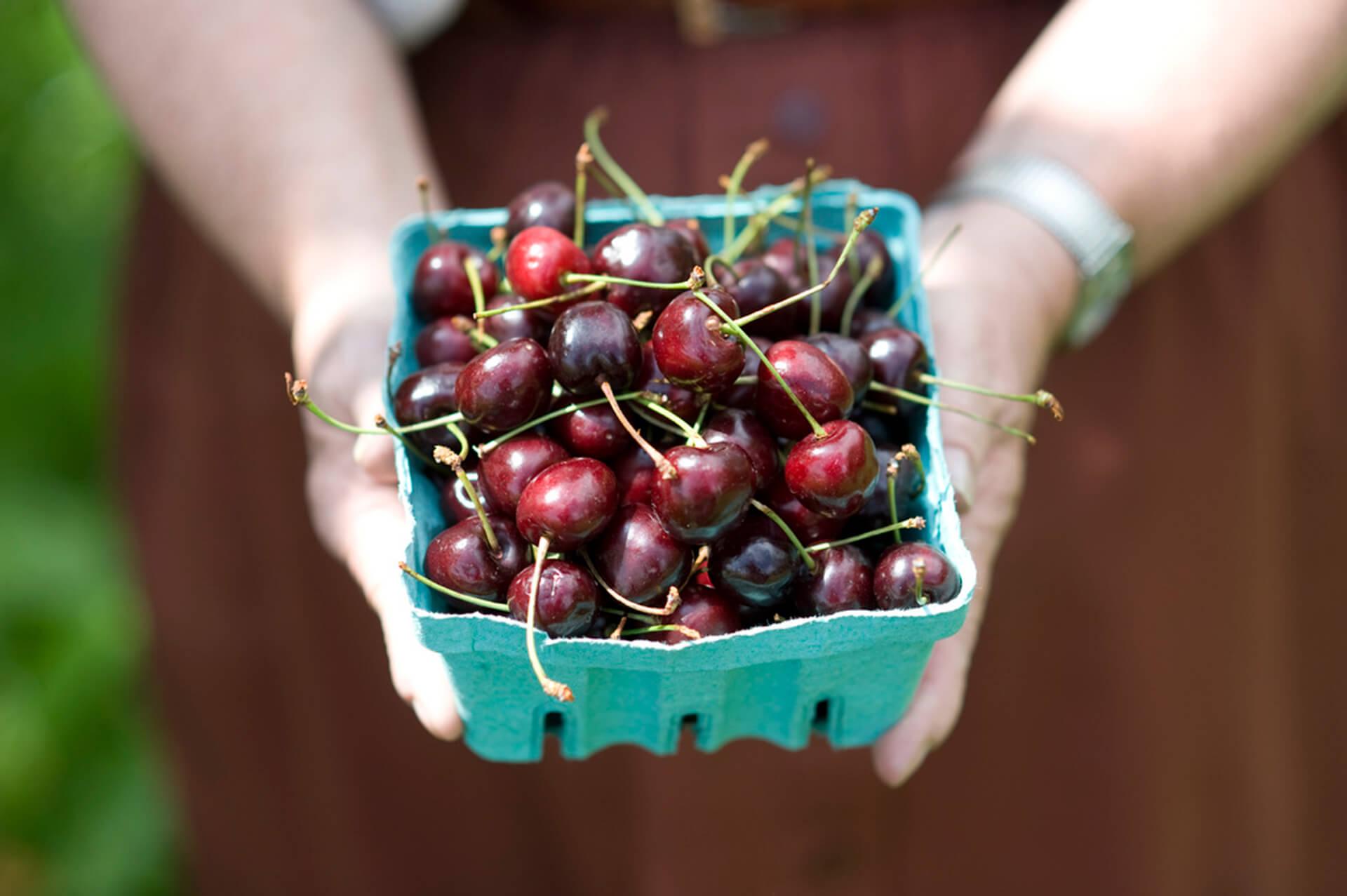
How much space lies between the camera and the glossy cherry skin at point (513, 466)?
95 cm

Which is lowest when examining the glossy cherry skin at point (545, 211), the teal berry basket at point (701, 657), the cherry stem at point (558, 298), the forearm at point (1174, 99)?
the teal berry basket at point (701, 657)

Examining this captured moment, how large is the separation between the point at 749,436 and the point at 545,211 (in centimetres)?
31

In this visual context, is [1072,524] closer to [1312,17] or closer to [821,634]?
[1312,17]

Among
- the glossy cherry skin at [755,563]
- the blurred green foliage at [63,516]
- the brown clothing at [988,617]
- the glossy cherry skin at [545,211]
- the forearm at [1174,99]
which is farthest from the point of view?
the blurred green foliage at [63,516]

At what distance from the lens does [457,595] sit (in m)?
0.90

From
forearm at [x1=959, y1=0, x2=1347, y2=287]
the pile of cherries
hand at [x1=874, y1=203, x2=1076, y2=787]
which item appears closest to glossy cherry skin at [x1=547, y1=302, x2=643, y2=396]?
the pile of cherries

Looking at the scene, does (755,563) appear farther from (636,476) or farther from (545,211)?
(545,211)

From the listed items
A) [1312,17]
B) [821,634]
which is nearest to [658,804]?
[821,634]

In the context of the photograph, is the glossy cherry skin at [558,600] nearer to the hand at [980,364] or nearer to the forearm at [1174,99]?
the hand at [980,364]

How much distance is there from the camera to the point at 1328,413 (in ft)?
5.36

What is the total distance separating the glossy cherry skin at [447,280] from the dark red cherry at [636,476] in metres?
0.24

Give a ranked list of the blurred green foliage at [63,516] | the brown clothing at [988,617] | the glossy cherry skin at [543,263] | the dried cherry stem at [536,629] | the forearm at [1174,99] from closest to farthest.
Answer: the dried cherry stem at [536,629] < the glossy cherry skin at [543,263] < the forearm at [1174,99] < the brown clothing at [988,617] < the blurred green foliage at [63,516]

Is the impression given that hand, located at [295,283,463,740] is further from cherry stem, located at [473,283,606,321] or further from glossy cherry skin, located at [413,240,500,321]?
cherry stem, located at [473,283,606,321]

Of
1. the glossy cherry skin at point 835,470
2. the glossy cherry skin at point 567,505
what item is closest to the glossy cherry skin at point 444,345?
the glossy cherry skin at point 567,505
